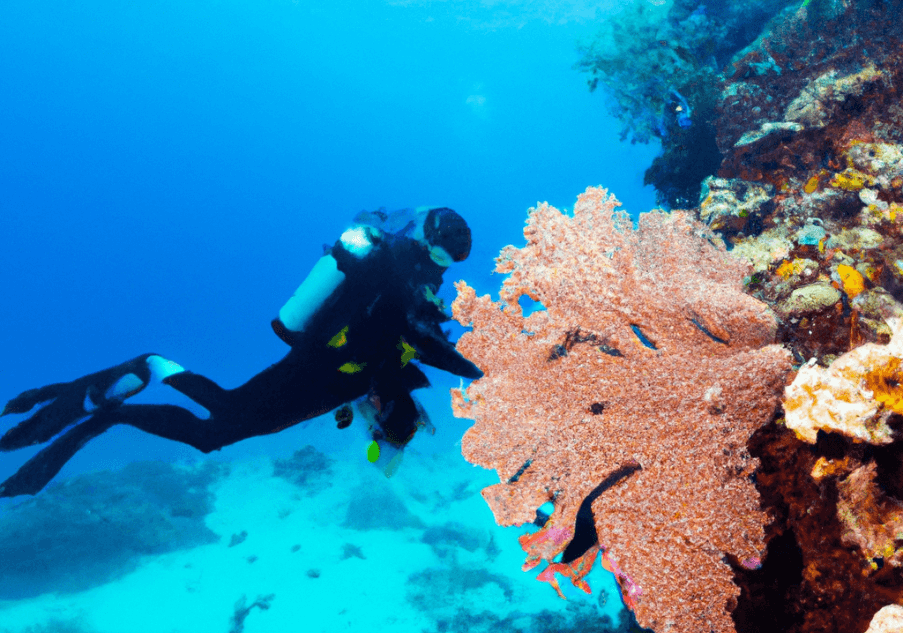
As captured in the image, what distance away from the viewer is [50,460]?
3490mm

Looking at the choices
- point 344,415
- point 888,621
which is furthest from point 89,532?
point 888,621

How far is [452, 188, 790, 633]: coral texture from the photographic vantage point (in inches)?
74.4

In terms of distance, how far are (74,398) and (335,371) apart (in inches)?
92.8

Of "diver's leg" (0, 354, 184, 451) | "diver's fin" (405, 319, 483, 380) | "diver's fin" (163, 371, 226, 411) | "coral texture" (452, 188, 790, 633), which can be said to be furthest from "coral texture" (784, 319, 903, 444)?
"diver's leg" (0, 354, 184, 451)

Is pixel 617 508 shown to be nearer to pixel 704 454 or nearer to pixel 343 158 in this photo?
pixel 704 454

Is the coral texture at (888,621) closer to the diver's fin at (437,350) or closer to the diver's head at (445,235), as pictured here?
the diver's fin at (437,350)

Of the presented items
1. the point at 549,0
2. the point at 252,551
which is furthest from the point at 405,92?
the point at 252,551

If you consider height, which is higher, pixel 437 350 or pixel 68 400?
pixel 68 400

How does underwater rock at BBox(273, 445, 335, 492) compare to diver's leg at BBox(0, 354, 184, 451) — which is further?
underwater rock at BBox(273, 445, 335, 492)

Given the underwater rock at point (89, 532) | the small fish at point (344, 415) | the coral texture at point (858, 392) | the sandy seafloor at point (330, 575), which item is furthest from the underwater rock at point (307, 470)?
the coral texture at point (858, 392)

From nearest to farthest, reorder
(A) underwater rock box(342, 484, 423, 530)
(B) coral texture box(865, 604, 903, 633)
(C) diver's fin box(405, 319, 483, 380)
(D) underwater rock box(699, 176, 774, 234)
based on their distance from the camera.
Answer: (B) coral texture box(865, 604, 903, 633)
(C) diver's fin box(405, 319, 483, 380)
(D) underwater rock box(699, 176, 774, 234)
(A) underwater rock box(342, 484, 423, 530)

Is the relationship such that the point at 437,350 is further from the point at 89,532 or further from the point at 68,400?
the point at 89,532

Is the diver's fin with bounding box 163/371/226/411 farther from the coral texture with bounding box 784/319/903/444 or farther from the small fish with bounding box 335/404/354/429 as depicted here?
the coral texture with bounding box 784/319/903/444

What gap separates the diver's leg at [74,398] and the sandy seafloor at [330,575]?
7621 mm
